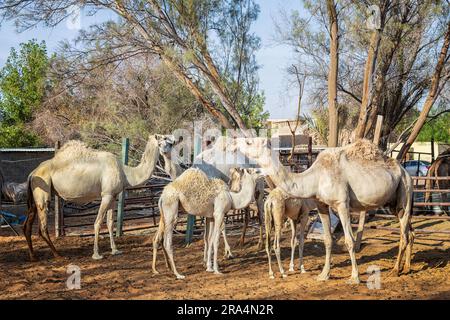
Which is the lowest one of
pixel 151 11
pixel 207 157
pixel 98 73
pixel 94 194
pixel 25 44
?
pixel 94 194

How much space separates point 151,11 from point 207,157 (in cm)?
414

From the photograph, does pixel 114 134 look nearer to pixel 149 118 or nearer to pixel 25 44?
pixel 149 118

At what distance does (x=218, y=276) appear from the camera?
759 centimetres

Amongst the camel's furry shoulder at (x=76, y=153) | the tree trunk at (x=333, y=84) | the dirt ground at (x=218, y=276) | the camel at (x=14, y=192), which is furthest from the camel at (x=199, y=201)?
the camel at (x=14, y=192)

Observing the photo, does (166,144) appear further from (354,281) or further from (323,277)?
(354,281)

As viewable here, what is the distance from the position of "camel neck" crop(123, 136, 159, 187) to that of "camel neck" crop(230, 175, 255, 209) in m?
2.15

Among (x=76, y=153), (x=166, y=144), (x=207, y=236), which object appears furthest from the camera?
(x=76, y=153)

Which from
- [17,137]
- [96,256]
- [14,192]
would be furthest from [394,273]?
[17,137]

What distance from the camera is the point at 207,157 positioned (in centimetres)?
919

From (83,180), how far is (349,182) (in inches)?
182

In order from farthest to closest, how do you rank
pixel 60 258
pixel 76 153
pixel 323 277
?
pixel 76 153, pixel 60 258, pixel 323 277

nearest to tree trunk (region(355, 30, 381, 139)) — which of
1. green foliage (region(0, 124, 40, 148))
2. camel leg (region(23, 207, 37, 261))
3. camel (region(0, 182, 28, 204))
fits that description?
camel leg (region(23, 207, 37, 261))

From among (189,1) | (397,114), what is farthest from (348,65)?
(189,1)

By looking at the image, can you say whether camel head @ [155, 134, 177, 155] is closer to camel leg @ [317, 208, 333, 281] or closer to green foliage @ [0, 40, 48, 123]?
camel leg @ [317, 208, 333, 281]
